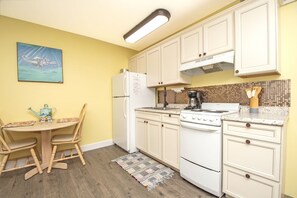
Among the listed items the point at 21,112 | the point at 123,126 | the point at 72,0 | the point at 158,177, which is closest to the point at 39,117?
the point at 21,112

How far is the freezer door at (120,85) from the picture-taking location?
2746 mm

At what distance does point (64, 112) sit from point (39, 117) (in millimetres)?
397

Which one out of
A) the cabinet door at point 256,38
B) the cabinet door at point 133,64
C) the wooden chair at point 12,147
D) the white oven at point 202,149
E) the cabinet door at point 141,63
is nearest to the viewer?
the cabinet door at point 256,38

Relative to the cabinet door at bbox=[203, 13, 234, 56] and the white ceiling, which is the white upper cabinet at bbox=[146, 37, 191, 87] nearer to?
the white ceiling

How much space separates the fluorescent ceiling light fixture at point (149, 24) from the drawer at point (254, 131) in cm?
172

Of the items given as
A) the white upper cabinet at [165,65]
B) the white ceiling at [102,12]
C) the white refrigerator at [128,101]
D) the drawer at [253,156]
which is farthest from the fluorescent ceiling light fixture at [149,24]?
the drawer at [253,156]

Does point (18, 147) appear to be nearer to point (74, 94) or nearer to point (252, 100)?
point (74, 94)

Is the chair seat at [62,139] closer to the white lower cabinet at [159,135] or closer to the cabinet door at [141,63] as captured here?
the white lower cabinet at [159,135]

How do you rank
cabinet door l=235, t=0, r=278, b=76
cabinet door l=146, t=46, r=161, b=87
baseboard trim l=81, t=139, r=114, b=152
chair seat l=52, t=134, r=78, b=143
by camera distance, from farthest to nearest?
baseboard trim l=81, t=139, r=114, b=152 < cabinet door l=146, t=46, r=161, b=87 < chair seat l=52, t=134, r=78, b=143 < cabinet door l=235, t=0, r=278, b=76

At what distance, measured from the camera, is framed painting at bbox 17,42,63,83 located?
2332 millimetres

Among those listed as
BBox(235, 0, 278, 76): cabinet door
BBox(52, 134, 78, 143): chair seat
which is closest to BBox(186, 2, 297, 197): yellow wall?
BBox(235, 0, 278, 76): cabinet door

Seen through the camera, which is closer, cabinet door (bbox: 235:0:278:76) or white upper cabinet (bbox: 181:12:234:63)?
→ cabinet door (bbox: 235:0:278:76)

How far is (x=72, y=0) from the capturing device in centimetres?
187

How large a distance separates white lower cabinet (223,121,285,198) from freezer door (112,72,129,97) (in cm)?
187
